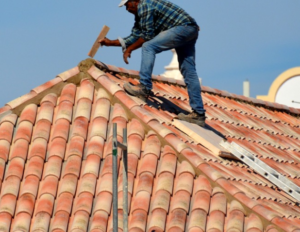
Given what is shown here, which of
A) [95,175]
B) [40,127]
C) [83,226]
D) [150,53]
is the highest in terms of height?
[150,53]

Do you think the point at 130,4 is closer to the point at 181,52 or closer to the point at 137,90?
the point at 181,52

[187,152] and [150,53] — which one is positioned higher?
[150,53]

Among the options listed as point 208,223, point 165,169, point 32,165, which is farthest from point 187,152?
point 32,165

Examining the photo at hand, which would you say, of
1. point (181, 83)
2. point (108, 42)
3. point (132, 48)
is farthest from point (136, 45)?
point (181, 83)

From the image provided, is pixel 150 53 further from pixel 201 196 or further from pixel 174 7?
pixel 201 196

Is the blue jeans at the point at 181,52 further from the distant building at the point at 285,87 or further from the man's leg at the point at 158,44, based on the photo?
the distant building at the point at 285,87

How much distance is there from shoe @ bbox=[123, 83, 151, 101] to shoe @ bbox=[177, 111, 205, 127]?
0.63 metres

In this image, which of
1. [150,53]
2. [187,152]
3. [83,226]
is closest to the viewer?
[83,226]

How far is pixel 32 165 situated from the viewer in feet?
45.2

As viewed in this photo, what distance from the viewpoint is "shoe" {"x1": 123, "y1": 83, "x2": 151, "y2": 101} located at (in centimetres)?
1503

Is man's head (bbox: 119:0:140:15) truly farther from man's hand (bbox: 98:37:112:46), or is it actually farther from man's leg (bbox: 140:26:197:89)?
man's hand (bbox: 98:37:112:46)

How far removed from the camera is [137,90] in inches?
592

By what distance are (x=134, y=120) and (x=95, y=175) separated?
48.5 inches

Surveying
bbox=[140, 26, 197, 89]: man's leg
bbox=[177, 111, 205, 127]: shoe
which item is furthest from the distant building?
bbox=[140, 26, 197, 89]: man's leg
